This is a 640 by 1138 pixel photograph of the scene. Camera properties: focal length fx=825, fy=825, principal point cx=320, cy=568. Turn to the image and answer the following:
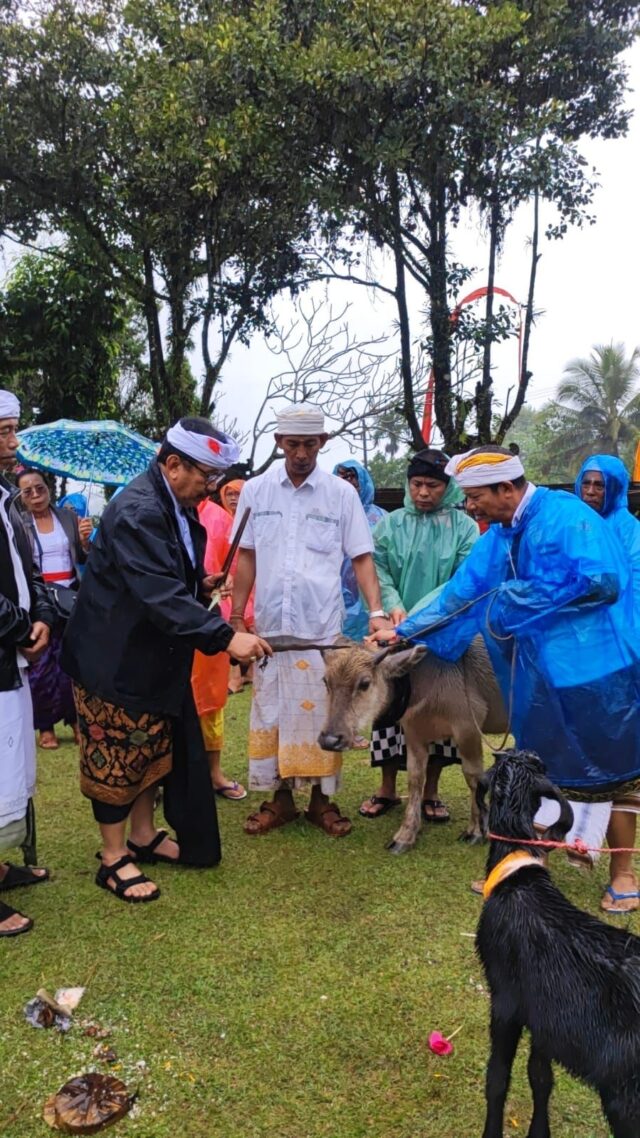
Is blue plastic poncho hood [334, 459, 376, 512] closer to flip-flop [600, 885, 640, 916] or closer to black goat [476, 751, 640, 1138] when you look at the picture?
flip-flop [600, 885, 640, 916]

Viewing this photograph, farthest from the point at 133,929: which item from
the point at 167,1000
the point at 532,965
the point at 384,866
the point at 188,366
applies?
the point at 188,366

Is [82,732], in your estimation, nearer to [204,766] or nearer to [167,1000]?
[204,766]

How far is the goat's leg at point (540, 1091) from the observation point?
227 cm

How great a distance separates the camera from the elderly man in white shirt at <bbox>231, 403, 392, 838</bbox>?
4.54 m

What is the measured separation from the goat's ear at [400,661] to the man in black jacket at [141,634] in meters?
0.94

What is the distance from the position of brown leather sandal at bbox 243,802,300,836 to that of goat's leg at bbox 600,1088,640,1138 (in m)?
3.02

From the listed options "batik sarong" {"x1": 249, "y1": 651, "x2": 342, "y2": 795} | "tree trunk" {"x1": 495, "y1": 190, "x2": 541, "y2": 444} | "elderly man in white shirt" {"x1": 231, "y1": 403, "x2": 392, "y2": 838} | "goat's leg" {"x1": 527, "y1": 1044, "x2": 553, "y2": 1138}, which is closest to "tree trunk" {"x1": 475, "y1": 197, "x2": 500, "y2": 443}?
"tree trunk" {"x1": 495, "y1": 190, "x2": 541, "y2": 444}

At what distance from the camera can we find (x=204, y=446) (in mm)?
3725

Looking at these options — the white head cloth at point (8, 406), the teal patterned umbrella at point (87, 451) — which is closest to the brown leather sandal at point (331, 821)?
the white head cloth at point (8, 406)

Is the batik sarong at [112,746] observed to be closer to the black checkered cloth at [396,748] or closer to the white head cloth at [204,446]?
the white head cloth at [204,446]

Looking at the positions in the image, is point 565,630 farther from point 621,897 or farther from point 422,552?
point 422,552

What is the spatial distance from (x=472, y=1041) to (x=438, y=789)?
2.79 meters

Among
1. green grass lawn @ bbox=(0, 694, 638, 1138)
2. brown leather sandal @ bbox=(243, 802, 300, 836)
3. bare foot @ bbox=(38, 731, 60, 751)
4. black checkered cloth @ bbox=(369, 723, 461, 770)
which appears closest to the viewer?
green grass lawn @ bbox=(0, 694, 638, 1138)

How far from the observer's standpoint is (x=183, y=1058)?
9.28ft
